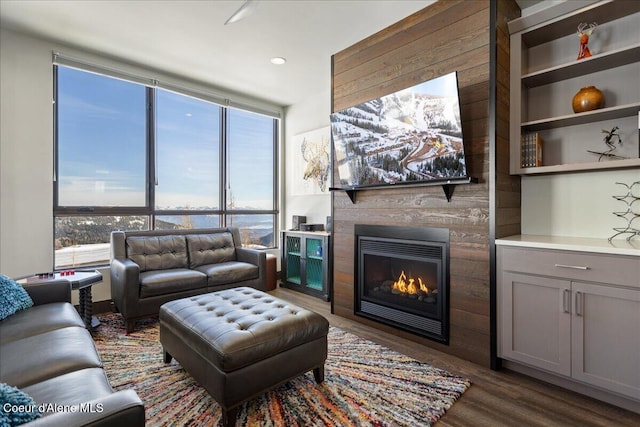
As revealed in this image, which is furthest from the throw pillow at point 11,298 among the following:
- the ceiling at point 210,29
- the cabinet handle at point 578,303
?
the cabinet handle at point 578,303

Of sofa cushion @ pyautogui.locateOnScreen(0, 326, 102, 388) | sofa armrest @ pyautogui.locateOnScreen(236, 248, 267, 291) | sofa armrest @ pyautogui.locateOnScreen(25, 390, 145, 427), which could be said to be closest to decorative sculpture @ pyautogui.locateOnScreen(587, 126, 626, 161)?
sofa armrest @ pyautogui.locateOnScreen(25, 390, 145, 427)

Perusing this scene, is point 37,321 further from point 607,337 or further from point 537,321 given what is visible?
point 607,337

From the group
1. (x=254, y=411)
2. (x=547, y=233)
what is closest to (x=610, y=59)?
(x=547, y=233)

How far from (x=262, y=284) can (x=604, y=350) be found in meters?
2.98

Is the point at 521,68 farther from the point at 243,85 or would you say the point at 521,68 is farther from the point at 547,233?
the point at 243,85

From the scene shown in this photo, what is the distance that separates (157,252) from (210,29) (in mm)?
2299

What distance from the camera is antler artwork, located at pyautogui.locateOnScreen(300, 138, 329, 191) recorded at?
14.9 ft

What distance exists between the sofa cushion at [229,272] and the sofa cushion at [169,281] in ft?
0.31

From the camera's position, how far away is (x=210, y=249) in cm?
382

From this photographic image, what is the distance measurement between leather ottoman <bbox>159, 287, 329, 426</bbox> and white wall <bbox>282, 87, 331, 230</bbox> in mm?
2549

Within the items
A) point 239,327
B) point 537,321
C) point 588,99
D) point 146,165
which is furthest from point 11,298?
point 588,99

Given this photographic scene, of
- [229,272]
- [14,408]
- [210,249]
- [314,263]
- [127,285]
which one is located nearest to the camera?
[14,408]

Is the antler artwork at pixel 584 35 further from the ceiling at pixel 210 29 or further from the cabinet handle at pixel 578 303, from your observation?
the cabinet handle at pixel 578 303

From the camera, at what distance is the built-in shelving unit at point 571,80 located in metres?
2.10
